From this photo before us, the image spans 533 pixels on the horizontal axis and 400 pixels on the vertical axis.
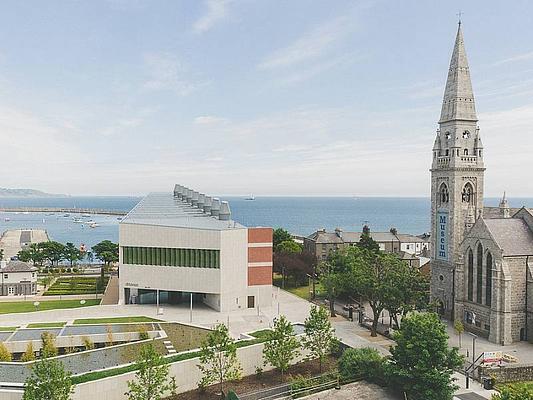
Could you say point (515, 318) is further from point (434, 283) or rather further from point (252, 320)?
point (252, 320)

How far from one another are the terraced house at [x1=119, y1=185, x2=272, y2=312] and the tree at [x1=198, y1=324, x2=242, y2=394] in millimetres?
17075

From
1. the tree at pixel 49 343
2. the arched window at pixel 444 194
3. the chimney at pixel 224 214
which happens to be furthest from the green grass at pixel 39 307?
the arched window at pixel 444 194

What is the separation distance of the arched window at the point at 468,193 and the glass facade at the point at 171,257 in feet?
73.5

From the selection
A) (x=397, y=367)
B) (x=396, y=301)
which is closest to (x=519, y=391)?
(x=397, y=367)

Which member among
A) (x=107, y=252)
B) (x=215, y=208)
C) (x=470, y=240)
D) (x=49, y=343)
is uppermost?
(x=215, y=208)

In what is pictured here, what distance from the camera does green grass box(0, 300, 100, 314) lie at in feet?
153

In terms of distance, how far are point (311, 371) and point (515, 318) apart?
17.7m

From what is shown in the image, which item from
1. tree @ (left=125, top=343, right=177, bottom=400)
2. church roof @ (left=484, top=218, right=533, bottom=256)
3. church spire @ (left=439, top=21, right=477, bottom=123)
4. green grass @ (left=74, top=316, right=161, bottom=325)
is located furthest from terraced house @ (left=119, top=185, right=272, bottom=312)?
tree @ (left=125, top=343, right=177, bottom=400)

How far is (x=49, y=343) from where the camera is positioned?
31.6 metres

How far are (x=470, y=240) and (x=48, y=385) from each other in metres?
33.2

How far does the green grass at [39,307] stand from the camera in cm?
4649

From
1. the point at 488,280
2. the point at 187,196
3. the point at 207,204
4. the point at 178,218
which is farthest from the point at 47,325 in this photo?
the point at 187,196

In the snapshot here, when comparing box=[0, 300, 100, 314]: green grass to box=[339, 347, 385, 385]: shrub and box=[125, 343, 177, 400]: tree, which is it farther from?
box=[339, 347, 385, 385]: shrub

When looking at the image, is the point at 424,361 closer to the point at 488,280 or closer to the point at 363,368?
the point at 363,368
